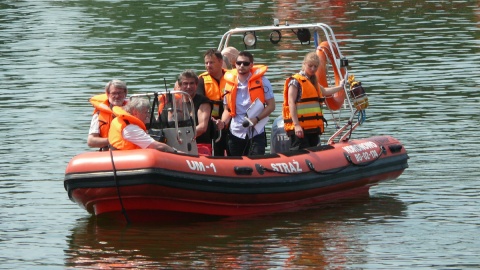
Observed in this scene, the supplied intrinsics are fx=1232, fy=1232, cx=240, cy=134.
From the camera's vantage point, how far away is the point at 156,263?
389 inches

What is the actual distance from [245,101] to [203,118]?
0.50m

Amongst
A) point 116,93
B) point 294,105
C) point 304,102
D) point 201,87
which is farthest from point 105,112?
point 304,102

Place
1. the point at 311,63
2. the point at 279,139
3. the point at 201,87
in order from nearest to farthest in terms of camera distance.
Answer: the point at 311,63 → the point at 201,87 → the point at 279,139

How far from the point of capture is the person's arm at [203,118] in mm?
11641

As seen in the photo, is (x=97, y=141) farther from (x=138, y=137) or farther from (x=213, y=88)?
(x=213, y=88)

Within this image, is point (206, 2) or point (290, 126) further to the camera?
point (206, 2)

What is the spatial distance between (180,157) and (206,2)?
90.4 ft

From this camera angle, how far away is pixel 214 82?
39.5 feet

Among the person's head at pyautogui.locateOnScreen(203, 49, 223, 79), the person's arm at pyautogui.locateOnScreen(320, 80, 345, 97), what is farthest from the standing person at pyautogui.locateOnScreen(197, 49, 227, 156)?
the person's arm at pyautogui.locateOnScreen(320, 80, 345, 97)

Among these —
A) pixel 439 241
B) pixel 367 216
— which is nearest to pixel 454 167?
pixel 367 216

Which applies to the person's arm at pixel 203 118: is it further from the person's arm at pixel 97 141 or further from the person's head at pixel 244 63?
the person's arm at pixel 97 141

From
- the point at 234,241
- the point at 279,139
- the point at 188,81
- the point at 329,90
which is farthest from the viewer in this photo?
the point at 279,139

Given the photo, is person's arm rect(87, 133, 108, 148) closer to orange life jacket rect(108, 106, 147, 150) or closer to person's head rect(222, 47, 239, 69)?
orange life jacket rect(108, 106, 147, 150)

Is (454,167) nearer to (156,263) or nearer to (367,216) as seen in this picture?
(367,216)
